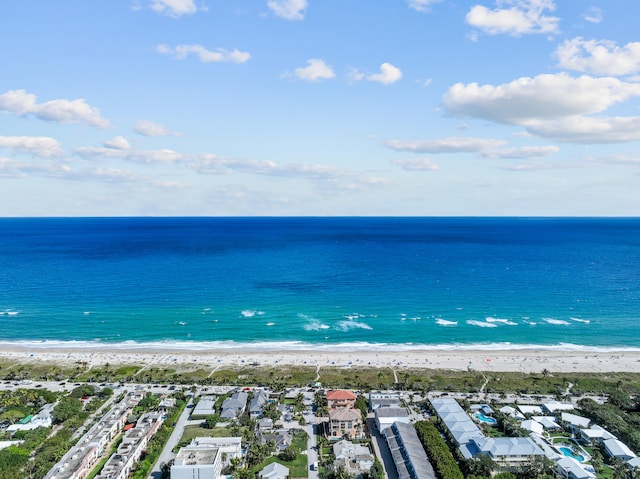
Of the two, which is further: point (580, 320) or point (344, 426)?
point (580, 320)

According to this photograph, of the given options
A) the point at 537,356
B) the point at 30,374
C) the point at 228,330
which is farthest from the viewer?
the point at 228,330

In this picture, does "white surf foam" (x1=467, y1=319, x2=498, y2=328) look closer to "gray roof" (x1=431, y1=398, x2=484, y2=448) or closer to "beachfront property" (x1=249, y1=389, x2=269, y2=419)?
"gray roof" (x1=431, y1=398, x2=484, y2=448)

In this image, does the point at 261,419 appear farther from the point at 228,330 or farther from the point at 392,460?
the point at 228,330

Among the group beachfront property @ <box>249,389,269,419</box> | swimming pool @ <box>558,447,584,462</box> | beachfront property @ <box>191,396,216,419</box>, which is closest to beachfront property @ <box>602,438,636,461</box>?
swimming pool @ <box>558,447,584,462</box>

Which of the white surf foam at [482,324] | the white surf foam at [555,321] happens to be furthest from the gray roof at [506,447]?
the white surf foam at [555,321]

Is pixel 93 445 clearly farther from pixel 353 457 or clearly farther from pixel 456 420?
pixel 456 420

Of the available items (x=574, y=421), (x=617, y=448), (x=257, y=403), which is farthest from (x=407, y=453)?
(x=574, y=421)

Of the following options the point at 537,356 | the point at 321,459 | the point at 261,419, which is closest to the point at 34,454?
the point at 261,419
